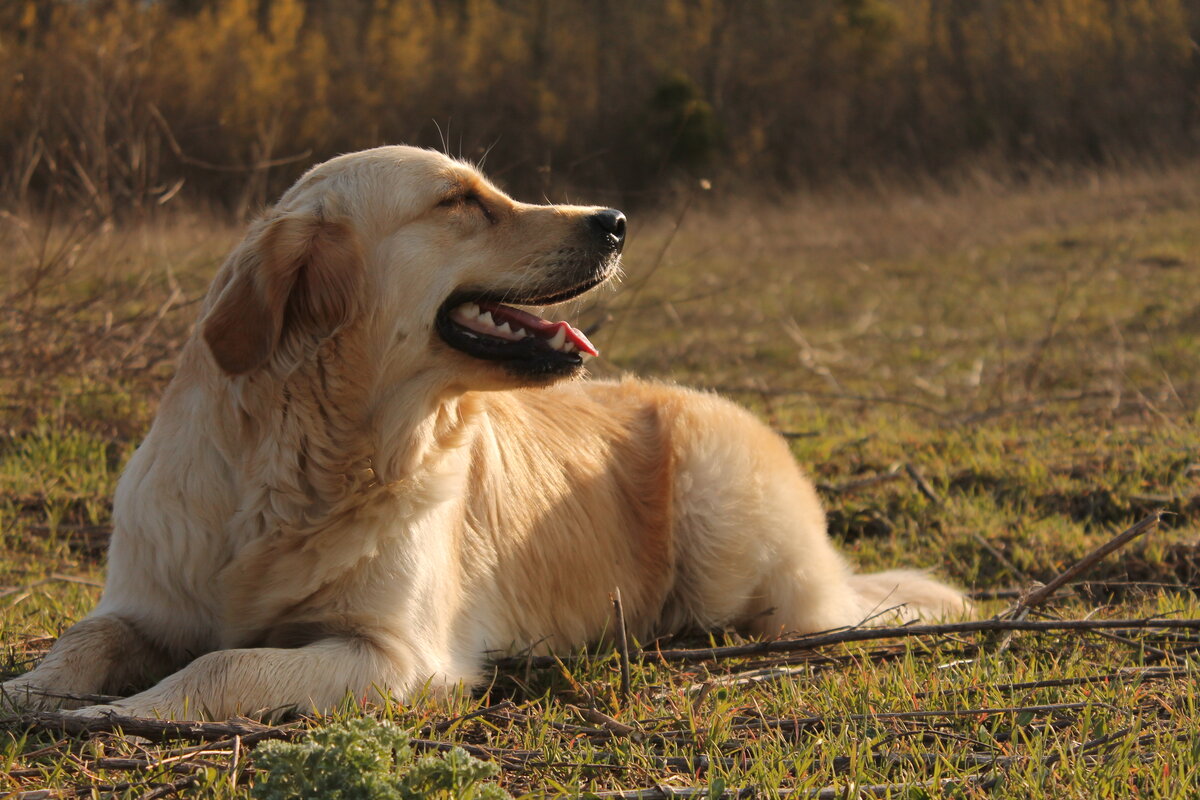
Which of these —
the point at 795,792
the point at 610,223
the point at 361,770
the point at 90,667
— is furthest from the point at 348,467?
the point at 795,792

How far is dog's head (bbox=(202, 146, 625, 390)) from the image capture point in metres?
3.36

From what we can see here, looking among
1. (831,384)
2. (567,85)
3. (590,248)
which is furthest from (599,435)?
(567,85)

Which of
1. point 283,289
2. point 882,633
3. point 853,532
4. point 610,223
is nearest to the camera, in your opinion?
point 283,289

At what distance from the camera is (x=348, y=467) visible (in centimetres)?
344

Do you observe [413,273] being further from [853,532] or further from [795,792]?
[853,532]

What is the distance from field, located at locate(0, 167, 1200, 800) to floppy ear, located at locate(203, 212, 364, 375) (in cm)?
109

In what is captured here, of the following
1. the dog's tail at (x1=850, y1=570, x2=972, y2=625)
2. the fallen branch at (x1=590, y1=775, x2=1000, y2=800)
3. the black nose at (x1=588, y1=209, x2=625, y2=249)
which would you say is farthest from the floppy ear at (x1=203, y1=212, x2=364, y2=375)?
the dog's tail at (x1=850, y1=570, x2=972, y2=625)

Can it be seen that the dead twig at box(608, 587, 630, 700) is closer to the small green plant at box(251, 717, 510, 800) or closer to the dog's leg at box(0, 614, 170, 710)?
the small green plant at box(251, 717, 510, 800)

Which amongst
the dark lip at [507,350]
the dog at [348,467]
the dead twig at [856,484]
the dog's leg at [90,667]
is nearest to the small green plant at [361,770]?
the dog at [348,467]

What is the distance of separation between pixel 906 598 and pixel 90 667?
2.97m

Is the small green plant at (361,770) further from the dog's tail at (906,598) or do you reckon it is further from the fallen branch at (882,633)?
the dog's tail at (906,598)

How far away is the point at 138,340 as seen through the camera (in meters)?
6.82

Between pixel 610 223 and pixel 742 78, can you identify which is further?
pixel 742 78

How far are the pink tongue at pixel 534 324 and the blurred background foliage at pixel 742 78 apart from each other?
12.6 m
